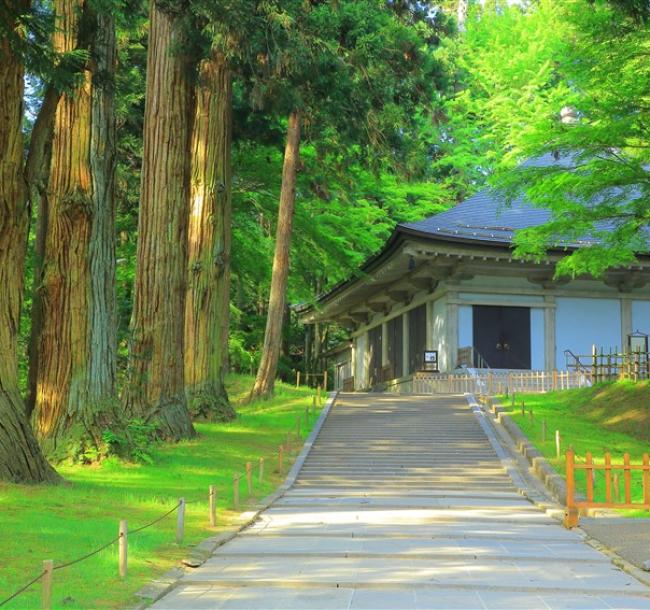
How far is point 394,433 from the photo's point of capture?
72.0ft

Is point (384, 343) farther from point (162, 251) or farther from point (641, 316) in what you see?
point (162, 251)

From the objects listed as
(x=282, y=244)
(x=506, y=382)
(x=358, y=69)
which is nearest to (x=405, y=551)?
(x=358, y=69)

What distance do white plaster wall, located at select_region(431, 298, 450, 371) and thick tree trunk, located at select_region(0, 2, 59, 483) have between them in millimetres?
21681

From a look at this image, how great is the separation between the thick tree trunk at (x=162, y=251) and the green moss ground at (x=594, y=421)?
8046 millimetres

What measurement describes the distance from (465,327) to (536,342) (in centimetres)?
277

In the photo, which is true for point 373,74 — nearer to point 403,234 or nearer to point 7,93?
point 7,93

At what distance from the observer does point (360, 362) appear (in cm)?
4697

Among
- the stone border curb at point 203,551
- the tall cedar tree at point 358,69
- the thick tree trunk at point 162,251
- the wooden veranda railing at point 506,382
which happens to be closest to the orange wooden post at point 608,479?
the stone border curb at point 203,551

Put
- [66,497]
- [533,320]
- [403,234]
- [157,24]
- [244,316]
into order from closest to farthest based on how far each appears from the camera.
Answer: [66,497] < [157,24] < [403,234] < [533,320] < [244,316]

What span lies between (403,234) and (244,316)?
1600 centimetres

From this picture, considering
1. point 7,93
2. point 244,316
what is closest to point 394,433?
point 7,93

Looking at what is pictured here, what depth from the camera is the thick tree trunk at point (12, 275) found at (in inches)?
476

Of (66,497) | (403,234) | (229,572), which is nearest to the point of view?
(229,572)

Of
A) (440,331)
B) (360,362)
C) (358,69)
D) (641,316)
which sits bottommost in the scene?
(360,362)
